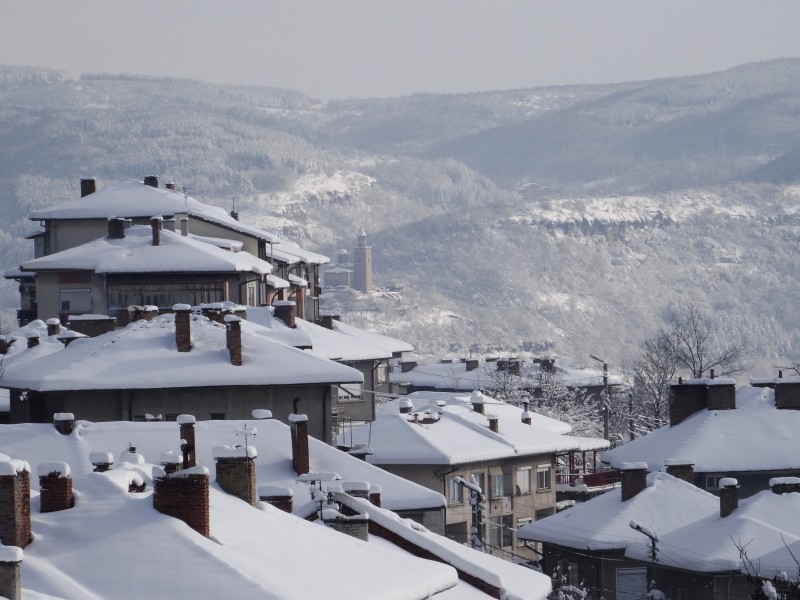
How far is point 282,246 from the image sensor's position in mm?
112875

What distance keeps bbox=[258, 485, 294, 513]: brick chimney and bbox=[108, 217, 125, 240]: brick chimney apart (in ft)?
156

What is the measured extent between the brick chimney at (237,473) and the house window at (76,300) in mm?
50067

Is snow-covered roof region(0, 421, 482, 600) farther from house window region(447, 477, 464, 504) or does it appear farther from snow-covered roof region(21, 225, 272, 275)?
snow-covered roof region(21, 225, 272, 275)

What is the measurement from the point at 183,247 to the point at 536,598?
44.1 meters

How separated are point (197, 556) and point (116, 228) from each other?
55.7 meters

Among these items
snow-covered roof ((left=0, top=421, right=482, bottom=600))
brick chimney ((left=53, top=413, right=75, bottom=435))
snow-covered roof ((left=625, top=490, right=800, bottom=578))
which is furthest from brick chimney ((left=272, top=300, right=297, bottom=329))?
snow-covered roof ((left=0, top=421, right=482, bottom=600))

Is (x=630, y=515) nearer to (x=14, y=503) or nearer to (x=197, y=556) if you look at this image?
(x=197, y=556)

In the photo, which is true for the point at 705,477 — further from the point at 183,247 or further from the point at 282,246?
the point at 282,246

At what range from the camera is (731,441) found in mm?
59688

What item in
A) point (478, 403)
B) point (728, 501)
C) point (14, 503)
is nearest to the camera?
point (14, 503)

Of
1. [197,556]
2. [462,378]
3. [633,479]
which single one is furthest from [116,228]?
[462,378]

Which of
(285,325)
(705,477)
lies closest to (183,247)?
(285,325)

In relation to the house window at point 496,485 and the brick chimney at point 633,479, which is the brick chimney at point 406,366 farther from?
the brick chimney at point 633,479

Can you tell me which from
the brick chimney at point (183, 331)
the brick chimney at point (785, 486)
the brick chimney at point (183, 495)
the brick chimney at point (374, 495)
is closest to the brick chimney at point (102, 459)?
the brick chimney at point (183, 495)
